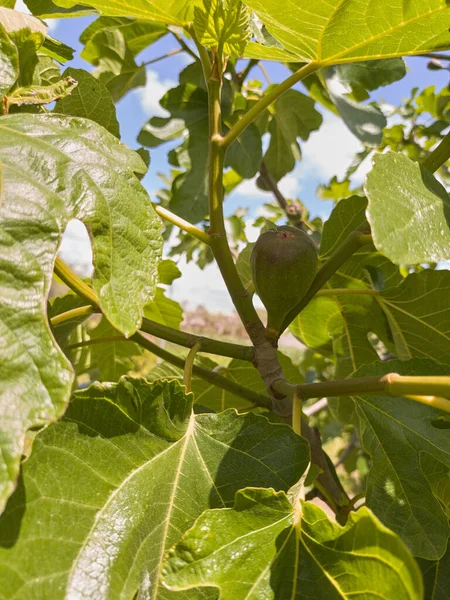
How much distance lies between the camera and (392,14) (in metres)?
0.75

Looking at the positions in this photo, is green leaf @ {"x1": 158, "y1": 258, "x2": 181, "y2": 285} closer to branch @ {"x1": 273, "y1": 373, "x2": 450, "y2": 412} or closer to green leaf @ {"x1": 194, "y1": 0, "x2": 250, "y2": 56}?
green leaf @ {"x1": 194, "y1": 0, "x2": 250, "y2": 56}

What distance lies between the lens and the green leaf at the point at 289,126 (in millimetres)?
1539

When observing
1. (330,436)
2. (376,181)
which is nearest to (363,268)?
(376,181)

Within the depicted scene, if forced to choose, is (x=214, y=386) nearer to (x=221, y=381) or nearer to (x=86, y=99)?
(x=221, y=381)

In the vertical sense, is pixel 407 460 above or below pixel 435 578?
above

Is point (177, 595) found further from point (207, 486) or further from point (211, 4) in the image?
point (211, 4)

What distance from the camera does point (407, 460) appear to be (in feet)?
2.54

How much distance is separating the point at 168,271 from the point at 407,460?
710mm

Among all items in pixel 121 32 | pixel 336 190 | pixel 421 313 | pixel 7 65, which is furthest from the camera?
pixel 336 190

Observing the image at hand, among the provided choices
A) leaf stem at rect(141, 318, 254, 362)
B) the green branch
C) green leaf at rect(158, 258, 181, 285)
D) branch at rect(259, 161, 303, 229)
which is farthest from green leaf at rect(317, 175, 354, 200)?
leaf stem at rect(141, 318, 254, 362)

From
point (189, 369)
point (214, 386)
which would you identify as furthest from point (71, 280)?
point (214, 386)

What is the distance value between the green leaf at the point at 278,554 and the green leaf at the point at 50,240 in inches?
8.1

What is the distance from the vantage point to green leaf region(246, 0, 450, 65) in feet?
2.40

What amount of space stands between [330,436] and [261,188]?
100 centimetres
